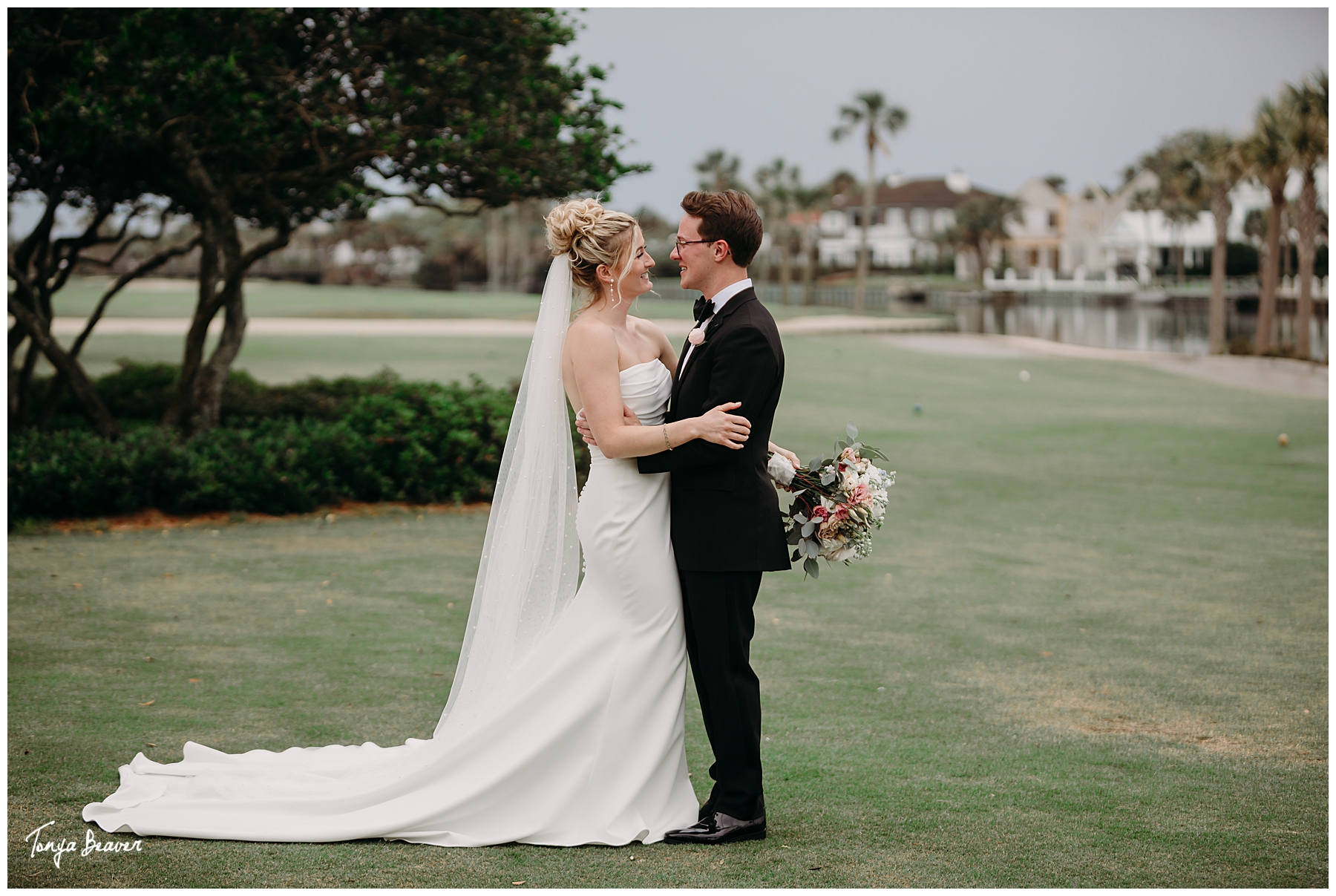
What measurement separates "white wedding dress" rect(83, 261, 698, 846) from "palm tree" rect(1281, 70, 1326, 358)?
3280 centimetres

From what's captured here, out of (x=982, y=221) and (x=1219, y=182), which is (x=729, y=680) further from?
(x=982, y=221)

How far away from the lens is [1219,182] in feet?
132

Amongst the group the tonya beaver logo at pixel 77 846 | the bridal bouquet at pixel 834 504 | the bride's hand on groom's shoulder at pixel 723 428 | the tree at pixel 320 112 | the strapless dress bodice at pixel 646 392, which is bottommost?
the tonya beaver logo at pixel 77 846

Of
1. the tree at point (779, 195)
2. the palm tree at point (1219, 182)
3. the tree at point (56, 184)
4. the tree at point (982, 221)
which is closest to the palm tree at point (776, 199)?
the tree at point (779, 195)

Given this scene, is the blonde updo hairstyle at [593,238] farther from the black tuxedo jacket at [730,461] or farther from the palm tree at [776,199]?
the palm tree at [776,199]

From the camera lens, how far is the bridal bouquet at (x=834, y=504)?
4.03 meters

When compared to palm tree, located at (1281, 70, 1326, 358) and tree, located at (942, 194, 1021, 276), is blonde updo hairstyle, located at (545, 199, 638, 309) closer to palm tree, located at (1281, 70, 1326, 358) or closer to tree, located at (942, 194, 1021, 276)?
palm tree, located at (1281, 70, 1326, 358)

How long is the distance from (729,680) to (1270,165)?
3682 cm

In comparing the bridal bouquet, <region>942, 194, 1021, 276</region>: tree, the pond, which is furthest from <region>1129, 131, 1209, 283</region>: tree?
the bridal bouquet

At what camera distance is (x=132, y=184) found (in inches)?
498

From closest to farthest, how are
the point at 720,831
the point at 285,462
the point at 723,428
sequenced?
the point at 723,428
the point at 720,831
the point at 285,462

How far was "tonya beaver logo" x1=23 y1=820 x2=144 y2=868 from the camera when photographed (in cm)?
381

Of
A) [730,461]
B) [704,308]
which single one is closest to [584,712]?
[730,461]

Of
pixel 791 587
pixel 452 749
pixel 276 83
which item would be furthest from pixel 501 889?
pixel 276 83
